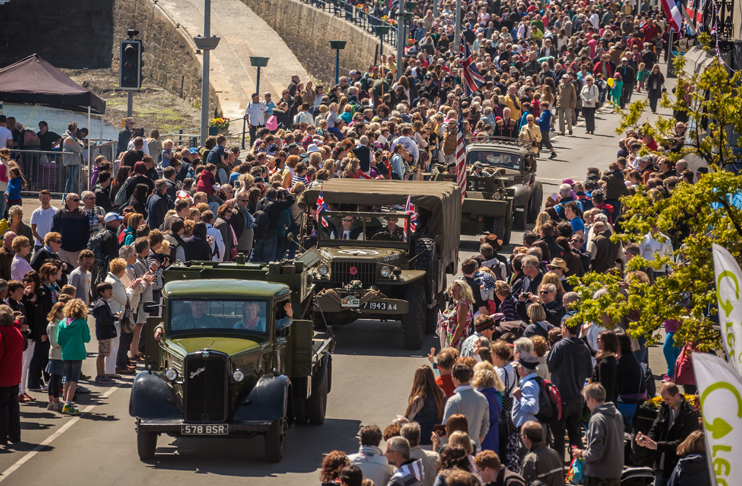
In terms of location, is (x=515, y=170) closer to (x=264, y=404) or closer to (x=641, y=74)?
(x=264, y=404)

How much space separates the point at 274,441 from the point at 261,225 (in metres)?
9.00

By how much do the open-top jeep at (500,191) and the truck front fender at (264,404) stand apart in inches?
512

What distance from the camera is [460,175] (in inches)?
877

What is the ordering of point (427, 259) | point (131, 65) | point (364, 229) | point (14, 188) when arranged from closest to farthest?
point (427, 259), point (364, 229), point (14, 188), point (131, 65)

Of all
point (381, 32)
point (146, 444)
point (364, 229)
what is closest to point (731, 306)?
point (146, 444)

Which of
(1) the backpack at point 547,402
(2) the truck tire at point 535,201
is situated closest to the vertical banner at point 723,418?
(1) the backpack at point 547,402

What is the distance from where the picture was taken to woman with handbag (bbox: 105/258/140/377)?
47.5ft

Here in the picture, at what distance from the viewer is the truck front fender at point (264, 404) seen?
11.0 m

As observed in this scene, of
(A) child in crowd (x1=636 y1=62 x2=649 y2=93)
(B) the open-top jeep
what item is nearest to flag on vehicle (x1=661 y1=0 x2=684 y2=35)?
(B) the open-top jeep

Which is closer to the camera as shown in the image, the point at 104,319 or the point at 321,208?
the point at 104,319

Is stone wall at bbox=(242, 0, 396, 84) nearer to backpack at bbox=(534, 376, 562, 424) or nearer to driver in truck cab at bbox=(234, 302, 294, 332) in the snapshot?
driver in truck cab at bbox=(234, 302, 294, 332)

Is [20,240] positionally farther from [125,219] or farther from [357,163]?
[357,163]

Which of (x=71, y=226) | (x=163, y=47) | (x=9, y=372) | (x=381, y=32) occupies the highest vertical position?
(x=381, y=32)

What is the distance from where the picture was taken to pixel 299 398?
12508 millimetres
